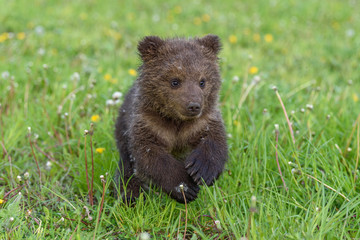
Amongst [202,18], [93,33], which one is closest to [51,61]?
[93,33]

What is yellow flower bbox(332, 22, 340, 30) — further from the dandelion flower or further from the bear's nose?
the bear's nose

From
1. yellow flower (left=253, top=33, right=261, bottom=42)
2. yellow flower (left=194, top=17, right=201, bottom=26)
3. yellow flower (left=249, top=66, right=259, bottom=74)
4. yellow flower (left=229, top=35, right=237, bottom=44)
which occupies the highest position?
yellow flower (left=194, top=17, right=201, bottom=26)

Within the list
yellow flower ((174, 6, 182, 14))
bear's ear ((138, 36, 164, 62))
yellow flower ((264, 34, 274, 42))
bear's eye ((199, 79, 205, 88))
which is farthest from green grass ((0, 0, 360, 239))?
bear's ear ((138, 36, 164, 62))

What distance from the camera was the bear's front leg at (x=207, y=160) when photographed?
3.65 metres

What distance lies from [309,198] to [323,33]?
6.40 metres

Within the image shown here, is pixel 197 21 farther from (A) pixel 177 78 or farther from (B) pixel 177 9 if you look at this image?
(A) pixel 177 78

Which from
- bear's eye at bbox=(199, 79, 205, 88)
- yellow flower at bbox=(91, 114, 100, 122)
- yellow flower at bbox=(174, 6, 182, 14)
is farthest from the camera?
yellow flower at bbox=(174, 6, 182, 14)

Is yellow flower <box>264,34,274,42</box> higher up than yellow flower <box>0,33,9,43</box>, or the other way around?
yellow flower <box>264,34,274,42</box>

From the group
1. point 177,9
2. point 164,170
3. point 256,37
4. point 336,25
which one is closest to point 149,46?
point 164,170

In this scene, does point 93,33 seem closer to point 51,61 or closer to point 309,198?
point 51,61

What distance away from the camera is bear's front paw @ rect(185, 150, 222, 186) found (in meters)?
3.64

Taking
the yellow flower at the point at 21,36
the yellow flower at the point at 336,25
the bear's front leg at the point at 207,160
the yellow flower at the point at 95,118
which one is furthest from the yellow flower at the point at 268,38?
the bear's front leg at the point at 207,160

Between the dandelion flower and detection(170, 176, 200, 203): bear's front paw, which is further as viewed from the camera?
the dandelion flower

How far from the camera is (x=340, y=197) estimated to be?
12.6 feet
